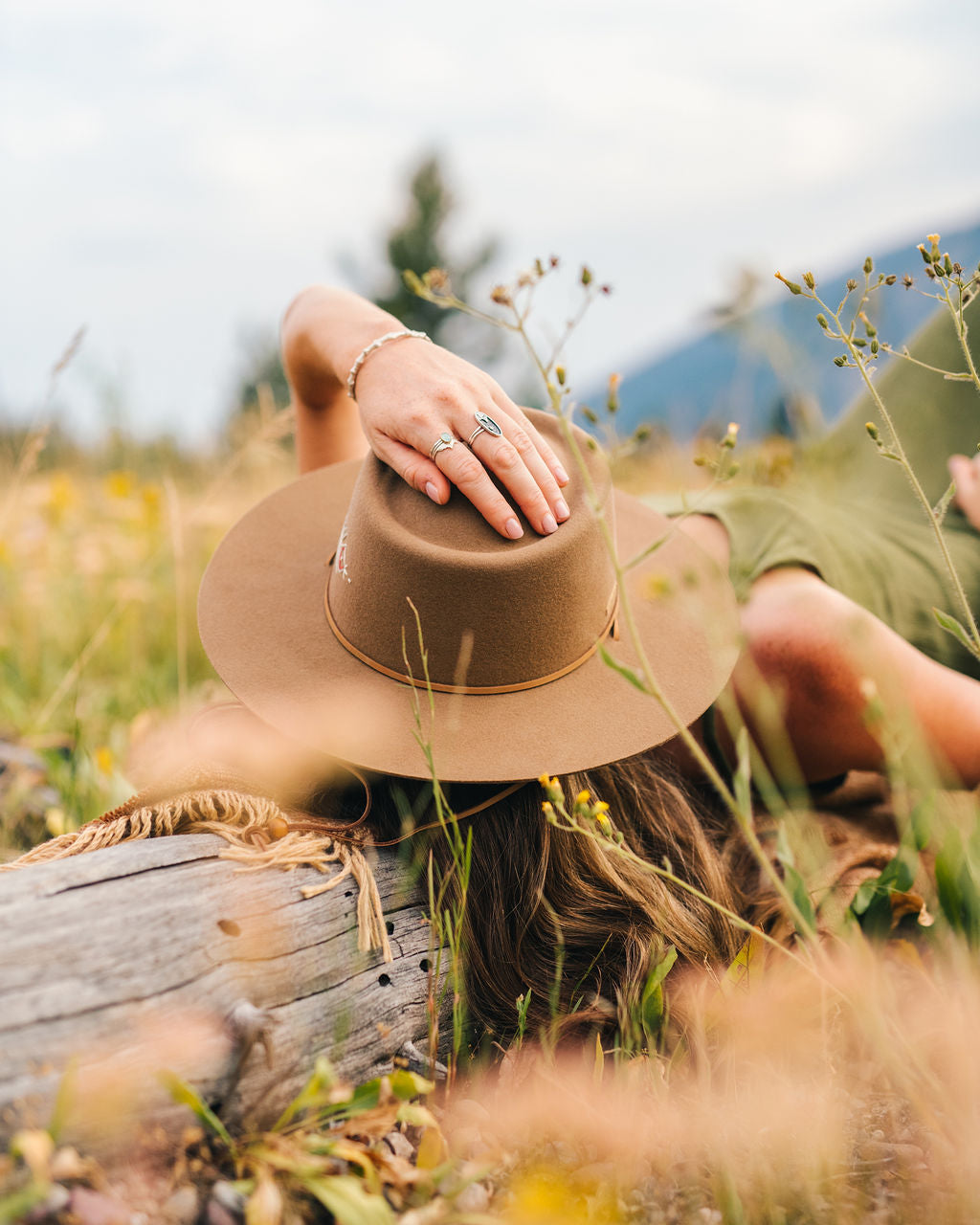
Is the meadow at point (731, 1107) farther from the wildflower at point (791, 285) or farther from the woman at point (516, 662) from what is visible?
the wildflower at point (791, 285)

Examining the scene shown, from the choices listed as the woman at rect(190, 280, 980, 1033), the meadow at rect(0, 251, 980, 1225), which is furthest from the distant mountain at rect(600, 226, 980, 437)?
the meadow at rect(0, 251, 980, 1225)

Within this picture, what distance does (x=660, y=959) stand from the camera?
1531 mm

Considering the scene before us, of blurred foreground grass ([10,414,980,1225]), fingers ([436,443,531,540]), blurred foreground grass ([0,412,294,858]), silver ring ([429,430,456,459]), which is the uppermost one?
silver ring ([429,430,456,459])

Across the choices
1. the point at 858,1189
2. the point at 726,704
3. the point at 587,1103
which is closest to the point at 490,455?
the point at 726,704

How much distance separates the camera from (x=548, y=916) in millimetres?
1603

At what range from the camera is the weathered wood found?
1062mm

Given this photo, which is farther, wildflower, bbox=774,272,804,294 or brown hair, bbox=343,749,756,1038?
brown hair, bbox=343,749,756,1038

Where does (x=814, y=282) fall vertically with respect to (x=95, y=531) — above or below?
above

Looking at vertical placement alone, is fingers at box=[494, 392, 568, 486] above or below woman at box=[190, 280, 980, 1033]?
above

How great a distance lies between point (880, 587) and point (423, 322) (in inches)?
940

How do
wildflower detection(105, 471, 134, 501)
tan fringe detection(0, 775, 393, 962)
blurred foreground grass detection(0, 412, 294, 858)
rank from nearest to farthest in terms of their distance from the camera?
tan fringe detection(0, 775, 393, 962) → blurred foreground grass detection(0, 412, 294, 858) → wildflower detection(105, 471, 134, 501)

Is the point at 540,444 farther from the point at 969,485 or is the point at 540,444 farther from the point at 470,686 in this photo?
the point at 969,485

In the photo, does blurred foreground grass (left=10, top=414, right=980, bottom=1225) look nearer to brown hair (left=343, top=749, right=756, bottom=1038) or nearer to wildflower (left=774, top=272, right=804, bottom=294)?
brown hair (left=343, top=749, right=756, bottom=1038)

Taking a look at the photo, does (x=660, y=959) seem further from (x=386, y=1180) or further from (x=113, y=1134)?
(x=113, y=1134)
